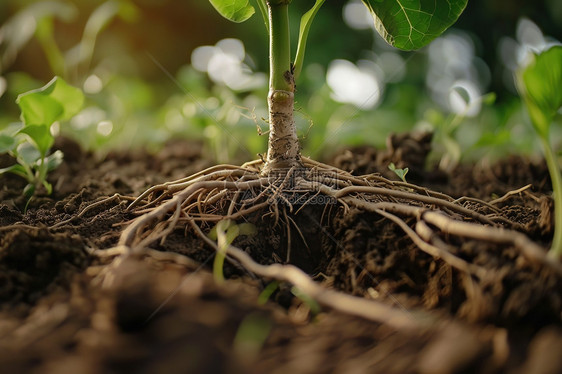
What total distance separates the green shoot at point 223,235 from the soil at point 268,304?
0.02m

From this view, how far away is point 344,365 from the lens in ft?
1.70

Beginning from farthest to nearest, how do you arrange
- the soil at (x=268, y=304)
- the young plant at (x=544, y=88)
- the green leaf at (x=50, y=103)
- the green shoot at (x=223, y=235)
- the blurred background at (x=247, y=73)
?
1. the blurred background at (x=247, y=73)
2. the green leaf at (x=50, y=103)
3. the green shoot at (x=223, y=235)
4. the young plant at (x=544, y=88)
5. the soil at (x=268, y=304)

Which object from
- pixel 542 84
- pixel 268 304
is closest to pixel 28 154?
pixel 268 304

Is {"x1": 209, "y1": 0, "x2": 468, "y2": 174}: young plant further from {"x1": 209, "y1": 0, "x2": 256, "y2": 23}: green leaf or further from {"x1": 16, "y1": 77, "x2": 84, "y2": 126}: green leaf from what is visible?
{"x1": 16, "y1": 77, "x2": 84, "y2": 126}: green leaf

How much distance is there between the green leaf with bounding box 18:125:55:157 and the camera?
1.09m

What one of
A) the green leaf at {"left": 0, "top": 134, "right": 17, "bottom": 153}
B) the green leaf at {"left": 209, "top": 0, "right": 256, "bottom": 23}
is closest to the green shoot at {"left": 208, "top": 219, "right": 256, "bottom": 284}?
the green leaf at {"left": 209, "top": 0, "right": 256, "bottom": 23}

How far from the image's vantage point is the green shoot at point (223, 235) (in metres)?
0.75

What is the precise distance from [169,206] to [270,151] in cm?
28

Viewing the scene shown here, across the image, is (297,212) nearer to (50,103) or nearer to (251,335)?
(251,335)

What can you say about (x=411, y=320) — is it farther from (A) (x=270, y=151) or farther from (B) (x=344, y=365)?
(A) (x=270, y=151)

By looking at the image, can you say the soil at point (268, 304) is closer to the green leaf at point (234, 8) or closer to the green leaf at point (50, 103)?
the green leaf at point (50, 103)

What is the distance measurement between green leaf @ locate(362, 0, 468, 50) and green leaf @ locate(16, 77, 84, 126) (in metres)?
0.75

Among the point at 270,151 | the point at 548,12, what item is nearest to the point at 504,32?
the point at 548,12

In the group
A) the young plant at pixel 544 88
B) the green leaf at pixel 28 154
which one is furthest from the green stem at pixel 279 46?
the green leaf at pixel 28 154
